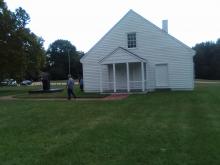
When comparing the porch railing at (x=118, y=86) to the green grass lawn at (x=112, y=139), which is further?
the porch railing at (x=118, y=86)

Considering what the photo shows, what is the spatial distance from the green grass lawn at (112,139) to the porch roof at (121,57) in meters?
14.9

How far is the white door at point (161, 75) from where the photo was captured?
30.8 meters

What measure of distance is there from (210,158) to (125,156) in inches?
63.9

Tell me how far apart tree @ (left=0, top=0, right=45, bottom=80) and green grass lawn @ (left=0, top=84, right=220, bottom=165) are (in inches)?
947

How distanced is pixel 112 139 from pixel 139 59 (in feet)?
66.5

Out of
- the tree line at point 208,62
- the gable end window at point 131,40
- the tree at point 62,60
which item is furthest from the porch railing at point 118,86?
the tree at point 62,60

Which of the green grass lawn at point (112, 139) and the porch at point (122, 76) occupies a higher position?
the porch at point (122, 76)

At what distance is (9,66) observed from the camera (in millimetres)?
38250

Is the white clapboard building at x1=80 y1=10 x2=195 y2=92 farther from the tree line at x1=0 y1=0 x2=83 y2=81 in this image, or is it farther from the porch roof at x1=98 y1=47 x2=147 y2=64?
the tree line at x1=0 y1=0 x2=83 y2=81

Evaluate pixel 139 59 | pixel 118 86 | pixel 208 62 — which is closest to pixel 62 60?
pixel 208 62

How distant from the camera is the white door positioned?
30766 mm

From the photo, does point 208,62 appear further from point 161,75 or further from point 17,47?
point 161,75

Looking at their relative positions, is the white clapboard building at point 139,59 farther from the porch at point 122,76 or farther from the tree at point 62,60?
the tree at point 62,60

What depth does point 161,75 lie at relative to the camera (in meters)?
30.9
